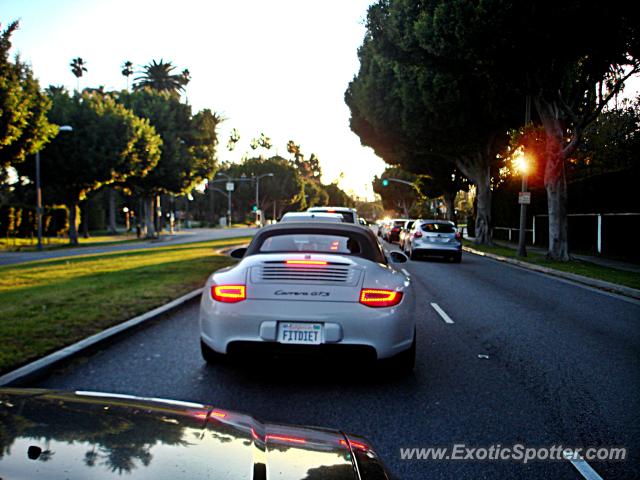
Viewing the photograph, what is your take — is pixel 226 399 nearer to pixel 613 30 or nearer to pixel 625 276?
pixel 625 276

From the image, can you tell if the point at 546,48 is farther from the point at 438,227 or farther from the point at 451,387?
the point at 451,387

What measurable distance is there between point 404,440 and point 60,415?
2616 millimetres

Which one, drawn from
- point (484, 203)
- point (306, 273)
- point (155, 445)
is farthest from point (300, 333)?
point (484, 203)

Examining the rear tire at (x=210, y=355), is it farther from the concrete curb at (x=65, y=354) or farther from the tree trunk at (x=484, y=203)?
the tree trunk at (x=484, y=203)

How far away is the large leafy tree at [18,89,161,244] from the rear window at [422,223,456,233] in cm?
2297

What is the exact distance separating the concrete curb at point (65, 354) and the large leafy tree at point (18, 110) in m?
17.7

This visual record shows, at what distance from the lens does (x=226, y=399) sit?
479 cm

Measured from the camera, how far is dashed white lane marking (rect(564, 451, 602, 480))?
3.36 metres

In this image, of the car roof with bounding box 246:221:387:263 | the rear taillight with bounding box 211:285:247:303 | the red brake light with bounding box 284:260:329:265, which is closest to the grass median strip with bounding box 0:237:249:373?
the rear taillight with bounding box 211:285:247:303

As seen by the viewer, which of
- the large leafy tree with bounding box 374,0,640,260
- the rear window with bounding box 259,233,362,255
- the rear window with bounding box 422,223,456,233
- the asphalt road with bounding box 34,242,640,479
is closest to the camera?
the asphalt road with bounding box 34,242,640,479

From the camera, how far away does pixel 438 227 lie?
22.4 m

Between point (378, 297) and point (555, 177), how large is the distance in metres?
19.2

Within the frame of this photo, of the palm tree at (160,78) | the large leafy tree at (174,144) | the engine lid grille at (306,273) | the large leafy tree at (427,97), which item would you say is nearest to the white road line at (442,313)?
the engine lid grille at (306,273)

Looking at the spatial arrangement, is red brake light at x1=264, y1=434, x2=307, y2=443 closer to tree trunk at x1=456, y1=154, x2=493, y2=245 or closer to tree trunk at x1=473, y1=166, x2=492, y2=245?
tree trunk at x1=456, y1=154, x2=493, y2=245
